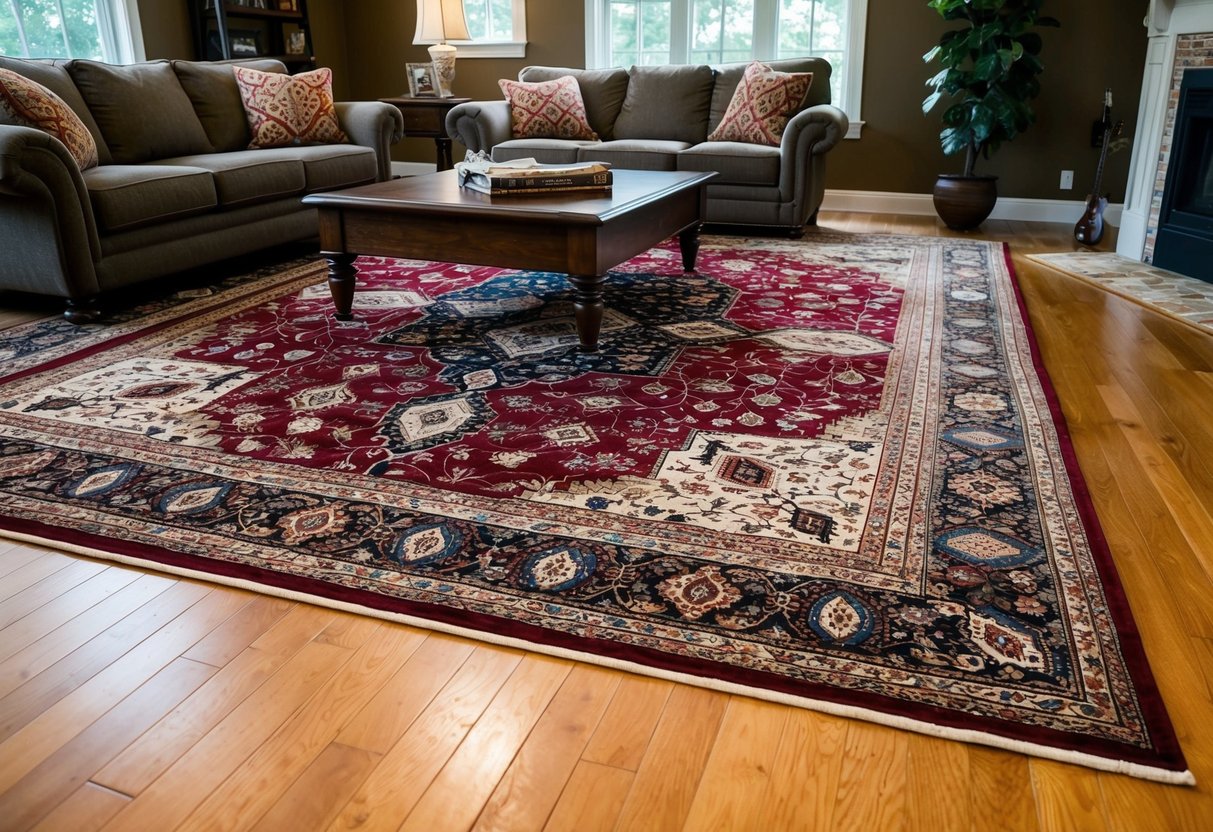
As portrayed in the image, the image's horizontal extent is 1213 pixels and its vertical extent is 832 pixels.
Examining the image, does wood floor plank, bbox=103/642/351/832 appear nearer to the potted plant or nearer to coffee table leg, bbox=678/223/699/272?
coffee table leg, bbox=678/223/699/272

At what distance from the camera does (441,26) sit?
6211 mm

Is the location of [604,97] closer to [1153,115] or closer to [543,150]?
[543,150]

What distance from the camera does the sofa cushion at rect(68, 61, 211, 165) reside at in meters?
4.19

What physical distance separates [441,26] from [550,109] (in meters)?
1.17

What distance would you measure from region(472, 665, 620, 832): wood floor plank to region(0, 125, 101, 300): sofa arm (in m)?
2.81

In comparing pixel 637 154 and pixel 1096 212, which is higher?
pixel 637 154

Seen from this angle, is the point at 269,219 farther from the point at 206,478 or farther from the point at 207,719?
the point at 207,719

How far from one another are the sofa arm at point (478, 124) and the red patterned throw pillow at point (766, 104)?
1376 mm

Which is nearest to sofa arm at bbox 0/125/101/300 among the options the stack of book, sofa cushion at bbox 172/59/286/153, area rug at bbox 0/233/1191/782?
area rug at bbox 0/233/1191/782

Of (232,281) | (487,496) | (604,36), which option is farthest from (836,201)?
(487,496)

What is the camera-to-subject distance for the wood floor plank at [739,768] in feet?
4.03

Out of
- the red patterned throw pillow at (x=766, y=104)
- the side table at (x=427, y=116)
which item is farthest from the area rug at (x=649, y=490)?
the side table at (x=427, y=116)

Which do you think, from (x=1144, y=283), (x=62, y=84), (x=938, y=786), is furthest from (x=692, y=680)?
(x=62, y=84)

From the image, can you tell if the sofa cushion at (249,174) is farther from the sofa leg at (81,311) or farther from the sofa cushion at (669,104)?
the sofa cushion at (669,104)
